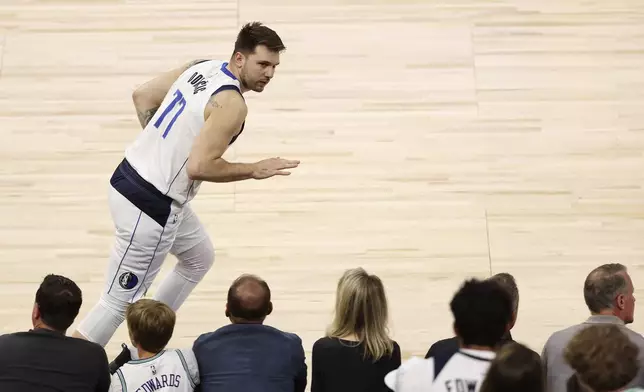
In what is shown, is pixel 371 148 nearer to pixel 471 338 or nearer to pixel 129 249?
pixel 129 249

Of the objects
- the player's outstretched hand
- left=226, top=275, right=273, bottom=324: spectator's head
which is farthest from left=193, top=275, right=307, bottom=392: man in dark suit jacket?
the player's outstretched hand

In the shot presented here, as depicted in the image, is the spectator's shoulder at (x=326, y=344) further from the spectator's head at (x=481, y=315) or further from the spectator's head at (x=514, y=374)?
the spectator's head at (x=514, y=374)

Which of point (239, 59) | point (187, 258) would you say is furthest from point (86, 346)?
point (239, 59)

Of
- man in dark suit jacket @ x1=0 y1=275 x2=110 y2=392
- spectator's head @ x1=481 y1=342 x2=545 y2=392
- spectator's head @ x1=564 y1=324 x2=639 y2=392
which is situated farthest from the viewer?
man in dark suit jacket @ x1=0 y1=275 x2=110 y2=392

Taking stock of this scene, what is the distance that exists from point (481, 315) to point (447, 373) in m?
0.17

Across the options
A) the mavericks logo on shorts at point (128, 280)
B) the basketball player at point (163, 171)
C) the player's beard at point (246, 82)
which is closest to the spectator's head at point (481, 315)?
the basketball player at point (163, 171)

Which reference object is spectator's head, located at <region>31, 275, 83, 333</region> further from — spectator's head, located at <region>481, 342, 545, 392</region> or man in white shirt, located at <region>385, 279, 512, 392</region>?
spectator's head, located at <region>481, 342, 545, 392</region>

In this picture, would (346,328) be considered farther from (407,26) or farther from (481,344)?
(407,26)

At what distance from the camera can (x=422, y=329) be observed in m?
4.42

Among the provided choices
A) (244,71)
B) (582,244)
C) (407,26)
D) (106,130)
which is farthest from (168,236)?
(407,26)

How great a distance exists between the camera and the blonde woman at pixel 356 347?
301cm

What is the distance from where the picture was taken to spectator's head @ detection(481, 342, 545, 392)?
2184 mm

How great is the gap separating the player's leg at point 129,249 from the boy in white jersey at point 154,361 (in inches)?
23.7

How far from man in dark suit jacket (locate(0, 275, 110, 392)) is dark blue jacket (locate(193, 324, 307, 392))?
13.2 inches
